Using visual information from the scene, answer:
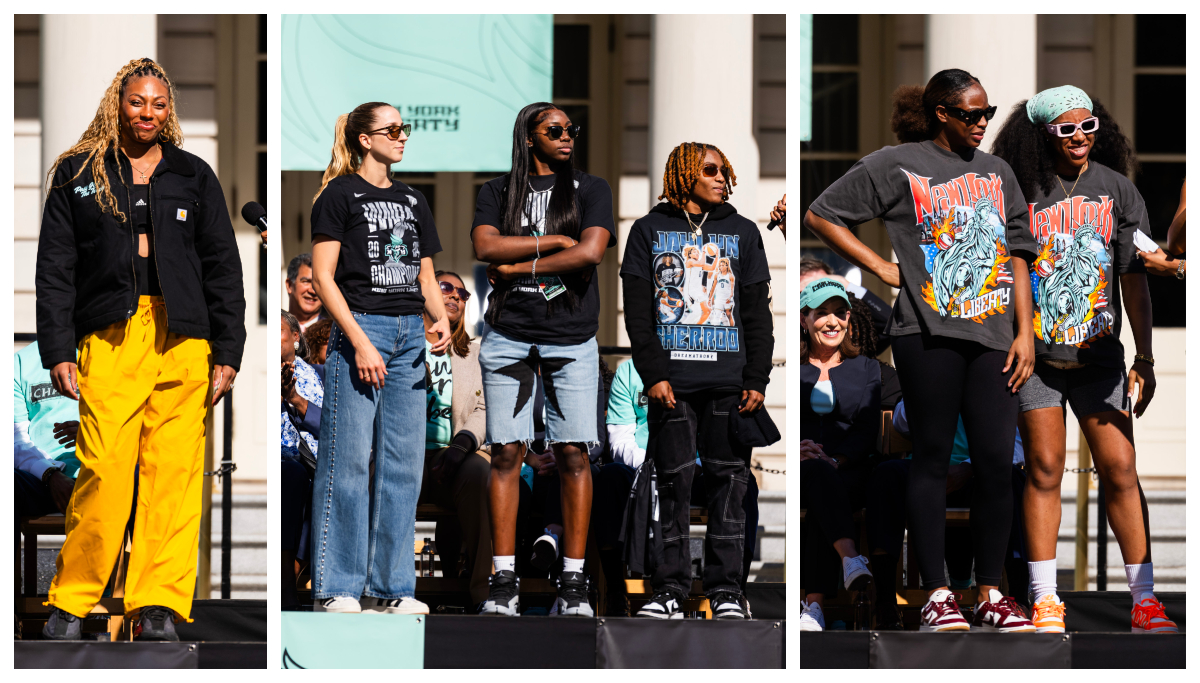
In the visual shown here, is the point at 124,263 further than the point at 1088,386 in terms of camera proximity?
No

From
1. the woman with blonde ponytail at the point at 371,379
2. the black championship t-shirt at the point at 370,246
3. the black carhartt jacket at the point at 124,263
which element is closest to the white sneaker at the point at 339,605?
the woman with blonde ponytail at the point at 371,379

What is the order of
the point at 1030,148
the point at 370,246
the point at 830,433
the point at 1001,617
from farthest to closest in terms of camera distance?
the point at 830,433 < the point at 1030,148 < the point at 370,246 < the point at 1001,617

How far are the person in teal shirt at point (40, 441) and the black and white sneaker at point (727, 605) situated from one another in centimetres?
213

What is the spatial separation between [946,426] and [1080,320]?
60 cm

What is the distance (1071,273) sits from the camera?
4.02m

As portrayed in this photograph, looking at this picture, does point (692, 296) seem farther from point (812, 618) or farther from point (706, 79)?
point (706, 79)

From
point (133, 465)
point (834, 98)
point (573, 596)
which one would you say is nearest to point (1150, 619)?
point (573, 596)

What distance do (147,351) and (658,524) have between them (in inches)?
63.0

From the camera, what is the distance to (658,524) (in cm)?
396

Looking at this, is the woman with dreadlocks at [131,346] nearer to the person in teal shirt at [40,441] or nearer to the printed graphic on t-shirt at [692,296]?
the person in teal shirt at [40,441]

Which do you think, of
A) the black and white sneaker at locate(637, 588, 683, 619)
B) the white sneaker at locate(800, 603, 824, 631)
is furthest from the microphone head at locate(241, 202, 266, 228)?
the white sneaker at locate(800, 603, 824, 631)

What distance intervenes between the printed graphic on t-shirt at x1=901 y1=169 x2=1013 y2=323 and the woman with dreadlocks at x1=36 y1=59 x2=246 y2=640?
208 cm

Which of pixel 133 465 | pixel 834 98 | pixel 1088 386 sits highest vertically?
pixel 834 98

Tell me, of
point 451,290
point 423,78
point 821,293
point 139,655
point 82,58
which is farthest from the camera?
point 82,58
